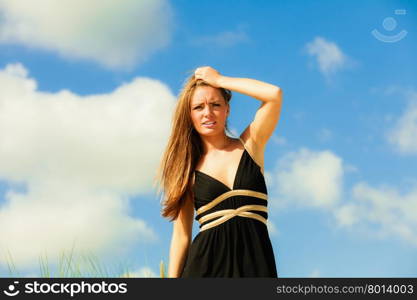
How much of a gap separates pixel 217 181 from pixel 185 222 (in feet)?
1.72

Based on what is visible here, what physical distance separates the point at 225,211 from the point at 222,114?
78 cm

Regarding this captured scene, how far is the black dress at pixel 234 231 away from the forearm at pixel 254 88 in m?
0.49

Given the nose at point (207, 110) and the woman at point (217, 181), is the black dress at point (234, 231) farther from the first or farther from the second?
the nose at point (207, 110)

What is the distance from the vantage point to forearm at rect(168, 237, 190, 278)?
174 inches

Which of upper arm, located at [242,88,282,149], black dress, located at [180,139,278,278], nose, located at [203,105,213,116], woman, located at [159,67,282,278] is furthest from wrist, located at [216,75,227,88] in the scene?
black dress, located at [180,139,278,278]

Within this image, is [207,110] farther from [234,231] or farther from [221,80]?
[234,231]

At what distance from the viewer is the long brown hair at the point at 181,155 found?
450 centimetres

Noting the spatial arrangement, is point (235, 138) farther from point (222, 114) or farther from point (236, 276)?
point (236, 276)

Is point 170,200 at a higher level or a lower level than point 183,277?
higher

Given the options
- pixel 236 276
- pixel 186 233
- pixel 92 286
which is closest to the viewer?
pixel 236 276

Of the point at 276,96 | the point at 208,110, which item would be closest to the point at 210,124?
the point at 208,110

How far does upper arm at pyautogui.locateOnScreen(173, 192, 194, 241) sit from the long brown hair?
0.03 metres

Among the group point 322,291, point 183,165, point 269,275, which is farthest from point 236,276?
point 183,165

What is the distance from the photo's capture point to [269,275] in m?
4.03
